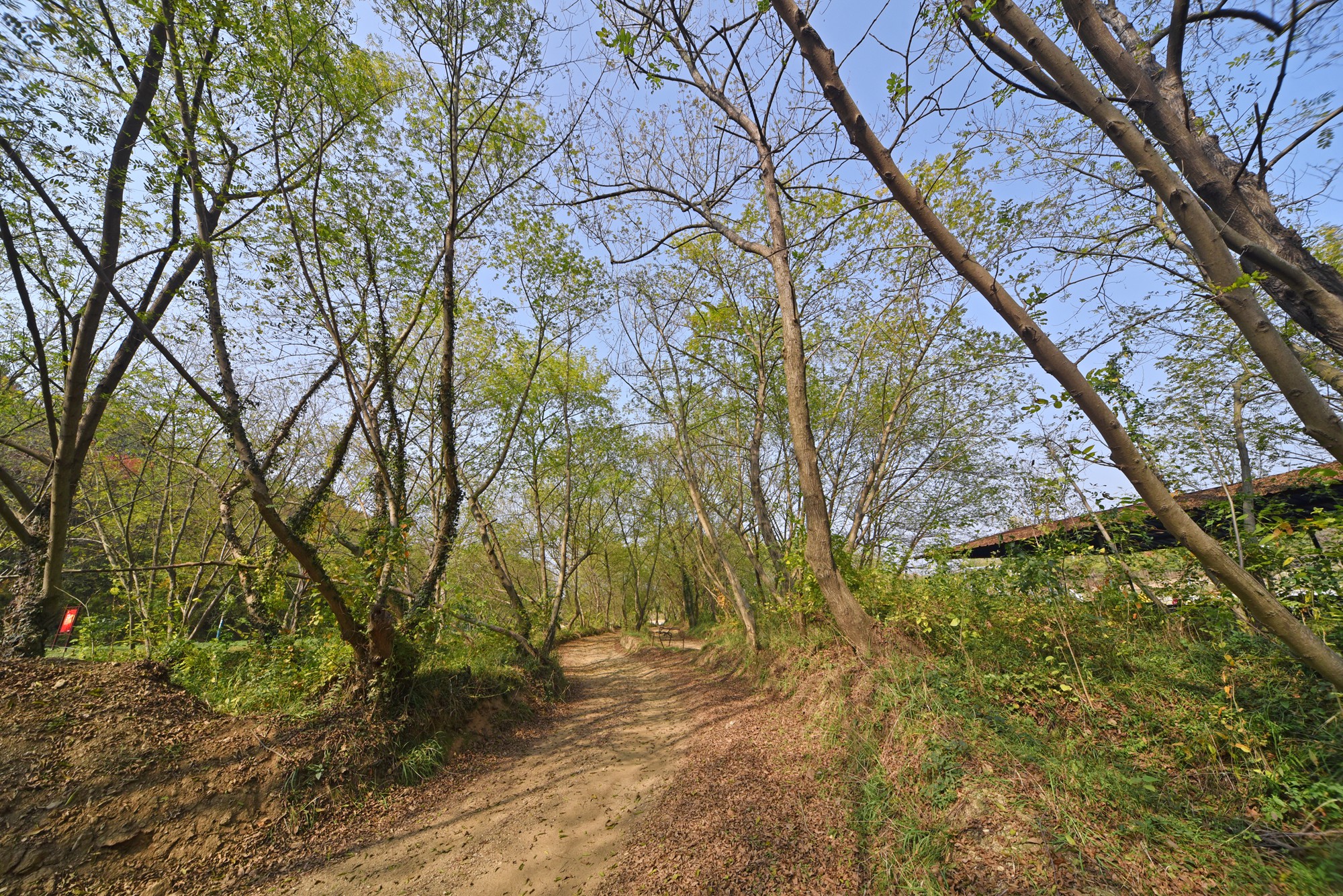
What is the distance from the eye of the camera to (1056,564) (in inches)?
196

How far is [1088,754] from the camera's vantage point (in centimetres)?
357

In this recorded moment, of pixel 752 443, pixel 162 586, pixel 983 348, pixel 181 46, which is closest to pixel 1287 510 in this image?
pixel 983 348

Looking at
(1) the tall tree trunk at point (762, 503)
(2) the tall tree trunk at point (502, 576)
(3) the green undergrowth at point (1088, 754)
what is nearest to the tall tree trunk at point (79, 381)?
(2) the tall tree trunk at point (502, 576)

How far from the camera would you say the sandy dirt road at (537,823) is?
3969 millimetres

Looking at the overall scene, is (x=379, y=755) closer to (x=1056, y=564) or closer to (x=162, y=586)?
(x=1056, y=564)

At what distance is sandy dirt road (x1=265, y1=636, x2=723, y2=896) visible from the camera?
13.0ft

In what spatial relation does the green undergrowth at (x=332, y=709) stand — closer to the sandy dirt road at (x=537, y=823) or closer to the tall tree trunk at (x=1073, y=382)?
the sandy dirt road at (x=537, y=823)

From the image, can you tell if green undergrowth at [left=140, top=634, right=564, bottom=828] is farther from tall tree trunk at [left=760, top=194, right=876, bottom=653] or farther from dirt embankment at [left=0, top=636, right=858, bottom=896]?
tall tree trunk at [left=760, top=194, right=876, bottom=653]

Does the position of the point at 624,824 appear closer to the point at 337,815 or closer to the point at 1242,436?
the point at 337,815

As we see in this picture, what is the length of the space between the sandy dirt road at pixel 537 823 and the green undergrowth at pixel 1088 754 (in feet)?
7.86

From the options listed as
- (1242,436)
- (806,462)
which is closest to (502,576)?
(806,462)

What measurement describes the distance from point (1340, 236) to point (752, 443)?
8819 mm

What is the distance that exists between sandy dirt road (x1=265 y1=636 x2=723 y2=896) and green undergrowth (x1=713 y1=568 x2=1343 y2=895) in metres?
2.40

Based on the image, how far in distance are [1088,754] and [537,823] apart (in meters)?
5.08
